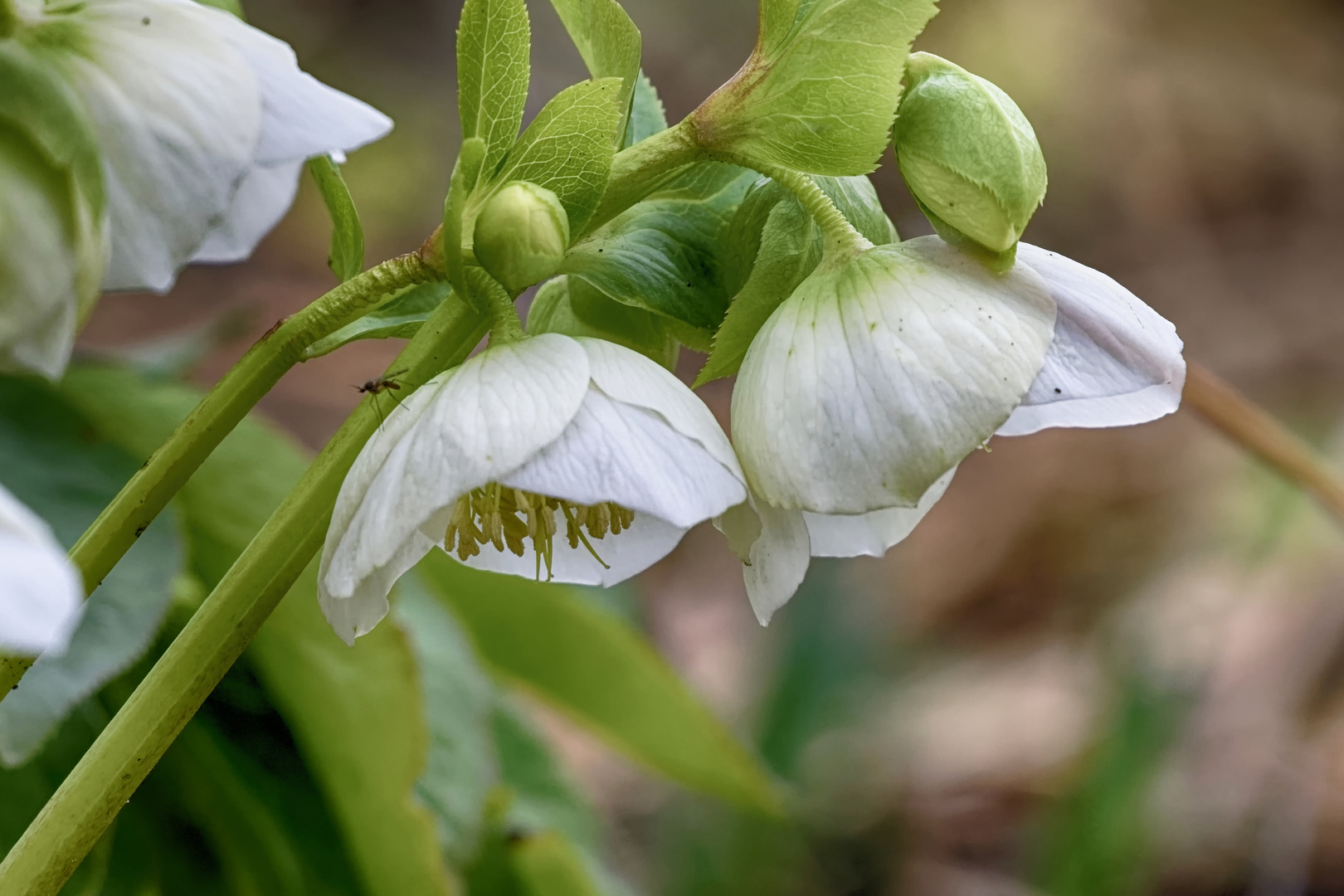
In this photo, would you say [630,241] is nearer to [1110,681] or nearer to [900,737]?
[1110,681]

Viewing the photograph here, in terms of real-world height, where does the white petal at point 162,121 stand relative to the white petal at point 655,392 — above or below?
above

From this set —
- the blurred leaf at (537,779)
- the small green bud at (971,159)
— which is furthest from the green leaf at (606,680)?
the small green bud at (971,159)

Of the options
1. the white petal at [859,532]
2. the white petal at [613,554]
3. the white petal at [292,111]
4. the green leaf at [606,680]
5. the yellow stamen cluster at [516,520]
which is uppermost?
the white petal at [292,111]

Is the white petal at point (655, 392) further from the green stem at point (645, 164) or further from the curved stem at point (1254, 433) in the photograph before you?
the curved stem at point (1254, 433)

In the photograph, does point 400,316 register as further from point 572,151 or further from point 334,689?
point 334,689

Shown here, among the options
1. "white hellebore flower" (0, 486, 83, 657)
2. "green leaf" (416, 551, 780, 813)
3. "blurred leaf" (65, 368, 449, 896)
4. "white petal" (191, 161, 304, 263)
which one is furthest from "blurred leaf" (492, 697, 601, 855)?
"white hellebore flower" (0, 486, 83, 657)

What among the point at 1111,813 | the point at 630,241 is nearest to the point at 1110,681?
the point at 1111,813
